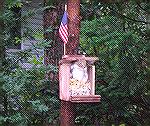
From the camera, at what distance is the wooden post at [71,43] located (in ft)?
13.9

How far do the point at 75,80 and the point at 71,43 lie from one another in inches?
15.5

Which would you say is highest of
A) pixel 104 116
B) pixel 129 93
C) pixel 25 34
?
pixel 25 34

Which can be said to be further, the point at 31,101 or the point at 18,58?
the point at 18,58

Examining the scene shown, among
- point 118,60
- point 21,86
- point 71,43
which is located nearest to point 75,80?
point 71,43

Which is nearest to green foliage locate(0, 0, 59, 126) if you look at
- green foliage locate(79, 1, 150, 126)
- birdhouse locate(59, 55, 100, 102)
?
birdhouse locate(59, 55, 100, 102)

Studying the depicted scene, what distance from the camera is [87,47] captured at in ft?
20.4

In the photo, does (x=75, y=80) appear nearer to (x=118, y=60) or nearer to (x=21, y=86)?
(x=21, y=86)

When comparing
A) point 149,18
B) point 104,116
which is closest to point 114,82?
point 104,116

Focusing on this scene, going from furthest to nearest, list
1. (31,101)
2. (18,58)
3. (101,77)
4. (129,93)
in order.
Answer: (101,77) → (129,93) → (18,58) → (31,101)

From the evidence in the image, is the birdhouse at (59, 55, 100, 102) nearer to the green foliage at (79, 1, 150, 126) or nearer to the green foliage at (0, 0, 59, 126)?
the green foliage at (0, 0, 59, 126)

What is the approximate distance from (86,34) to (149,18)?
0.95 m

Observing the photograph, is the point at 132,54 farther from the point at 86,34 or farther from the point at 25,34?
the point at 25,34

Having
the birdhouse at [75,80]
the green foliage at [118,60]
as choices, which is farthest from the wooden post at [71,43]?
the green foliage at [118,60]

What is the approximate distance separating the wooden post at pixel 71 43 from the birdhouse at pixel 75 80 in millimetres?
113
